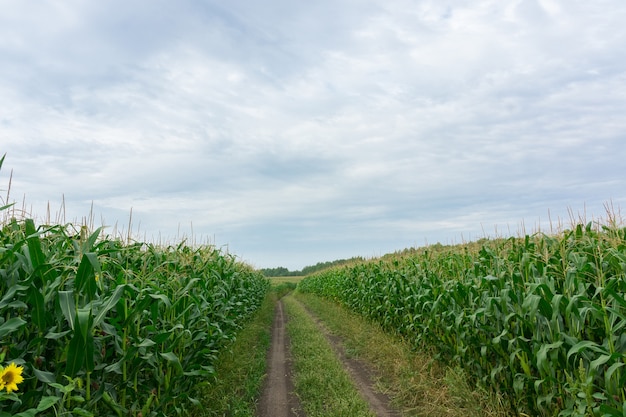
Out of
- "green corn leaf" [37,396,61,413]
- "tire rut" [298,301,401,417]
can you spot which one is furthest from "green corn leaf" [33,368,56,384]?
"tire rut" [298,301,401,417]

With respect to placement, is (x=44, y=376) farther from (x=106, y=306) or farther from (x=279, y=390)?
(x=279, y=390)

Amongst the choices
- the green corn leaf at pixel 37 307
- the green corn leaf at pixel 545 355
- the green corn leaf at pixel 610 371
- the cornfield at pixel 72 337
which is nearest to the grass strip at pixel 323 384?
the cornfield at pixel 72 337

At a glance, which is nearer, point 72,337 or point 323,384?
point 72,337

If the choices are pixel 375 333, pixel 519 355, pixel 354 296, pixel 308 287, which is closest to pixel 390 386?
pixel 519 355

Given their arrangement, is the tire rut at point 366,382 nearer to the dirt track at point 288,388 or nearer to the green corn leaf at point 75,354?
the dirt track at point 288,388

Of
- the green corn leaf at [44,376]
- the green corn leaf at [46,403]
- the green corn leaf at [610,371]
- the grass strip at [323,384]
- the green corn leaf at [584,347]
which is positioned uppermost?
the green corn leaf at [44,376]

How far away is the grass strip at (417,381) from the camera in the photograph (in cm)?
523

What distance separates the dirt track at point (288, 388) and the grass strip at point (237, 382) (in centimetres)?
20

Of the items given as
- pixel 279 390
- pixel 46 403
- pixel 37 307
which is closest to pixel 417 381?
pixel 279 390

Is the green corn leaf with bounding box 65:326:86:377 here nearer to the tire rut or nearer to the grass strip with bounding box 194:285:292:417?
the grass strip with bounding box 194:285:292:417

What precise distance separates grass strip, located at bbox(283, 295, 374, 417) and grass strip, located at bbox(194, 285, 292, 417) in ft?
2.79

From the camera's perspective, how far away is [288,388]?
7211 millimetres

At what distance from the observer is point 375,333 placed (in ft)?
34.5

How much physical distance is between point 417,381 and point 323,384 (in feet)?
5.74
